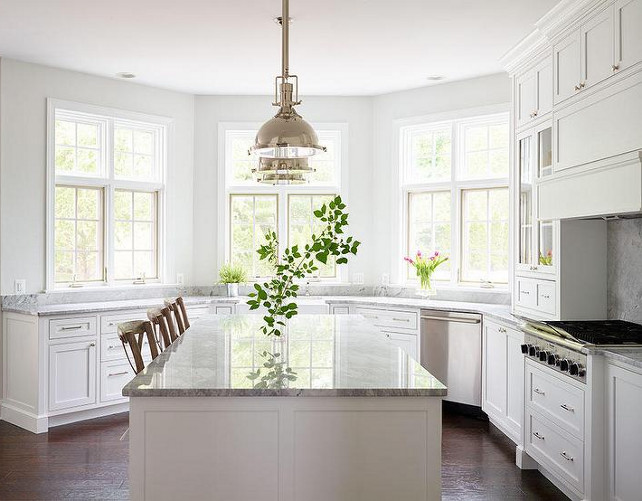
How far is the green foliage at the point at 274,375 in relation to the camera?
232 cm

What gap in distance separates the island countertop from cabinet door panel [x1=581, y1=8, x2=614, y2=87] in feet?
6.27

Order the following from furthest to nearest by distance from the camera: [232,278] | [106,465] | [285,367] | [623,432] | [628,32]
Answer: [232,278]
[106,465]
[628,32]
[623,432]
[285,367]

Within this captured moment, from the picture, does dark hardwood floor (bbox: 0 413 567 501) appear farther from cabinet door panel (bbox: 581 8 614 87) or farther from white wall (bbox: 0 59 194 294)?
cabinet door panel (bbox: 581 8 614 87)

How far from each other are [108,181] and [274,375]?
13.8 ft

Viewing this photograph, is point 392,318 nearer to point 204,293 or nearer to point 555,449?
point 204,293

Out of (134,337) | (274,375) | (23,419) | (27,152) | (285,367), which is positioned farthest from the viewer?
(27,152)

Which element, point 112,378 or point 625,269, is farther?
point 112,378

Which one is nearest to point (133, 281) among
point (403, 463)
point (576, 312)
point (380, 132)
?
point (380, 132)

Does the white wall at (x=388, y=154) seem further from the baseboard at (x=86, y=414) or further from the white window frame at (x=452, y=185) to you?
the baseboard at (x=86, y=414)

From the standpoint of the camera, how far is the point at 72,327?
5070 mm

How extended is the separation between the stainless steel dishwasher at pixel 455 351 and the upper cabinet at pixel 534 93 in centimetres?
167

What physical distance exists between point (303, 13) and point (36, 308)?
313 centimetres

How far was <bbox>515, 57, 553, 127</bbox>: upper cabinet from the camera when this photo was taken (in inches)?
168

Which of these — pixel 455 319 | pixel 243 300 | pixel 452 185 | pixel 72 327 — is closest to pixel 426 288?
pixel 455 319
